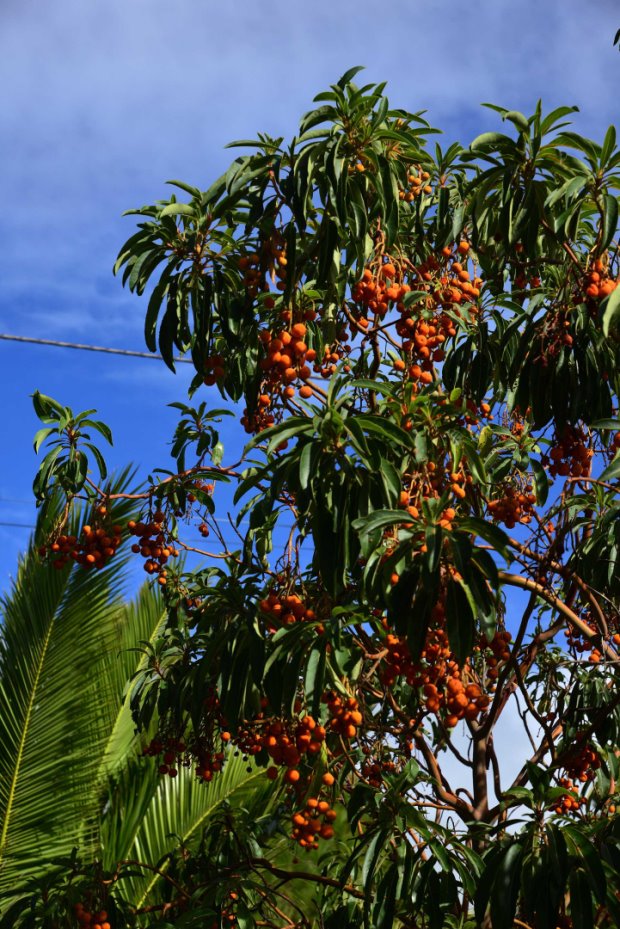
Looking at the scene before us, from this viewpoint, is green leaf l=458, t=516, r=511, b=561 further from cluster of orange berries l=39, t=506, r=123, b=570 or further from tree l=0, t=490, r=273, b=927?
tree l=0, t=490, r=273, b=927

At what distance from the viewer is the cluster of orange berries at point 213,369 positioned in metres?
2.93

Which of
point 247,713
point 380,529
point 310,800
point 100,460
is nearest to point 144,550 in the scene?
point 100,460

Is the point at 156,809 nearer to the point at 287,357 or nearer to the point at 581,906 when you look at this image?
the point at 581,906

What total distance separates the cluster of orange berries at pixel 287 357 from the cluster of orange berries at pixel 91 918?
1.71 m

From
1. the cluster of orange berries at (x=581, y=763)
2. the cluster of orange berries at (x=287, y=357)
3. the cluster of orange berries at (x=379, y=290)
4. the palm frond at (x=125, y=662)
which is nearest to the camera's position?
the cluster of orange berries at (x=287, y=357)

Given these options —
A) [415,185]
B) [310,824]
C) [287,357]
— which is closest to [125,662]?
[310,824]

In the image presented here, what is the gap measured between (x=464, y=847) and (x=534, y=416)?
1.15 meters

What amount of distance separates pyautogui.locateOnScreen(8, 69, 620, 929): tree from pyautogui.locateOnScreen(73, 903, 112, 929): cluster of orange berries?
0.23 meters

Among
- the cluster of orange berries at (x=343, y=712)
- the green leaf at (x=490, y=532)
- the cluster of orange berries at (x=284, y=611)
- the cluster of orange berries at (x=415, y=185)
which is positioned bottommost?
the cluster of orange berries at (x=343, y=712)

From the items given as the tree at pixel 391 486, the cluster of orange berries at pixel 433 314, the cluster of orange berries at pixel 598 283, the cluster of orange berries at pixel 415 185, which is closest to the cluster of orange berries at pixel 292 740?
the tree at pixel 391 486

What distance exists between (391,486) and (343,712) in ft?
1.94

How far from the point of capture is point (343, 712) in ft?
8.05

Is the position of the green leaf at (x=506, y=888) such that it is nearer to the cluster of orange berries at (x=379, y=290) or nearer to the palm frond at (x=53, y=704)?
the cluster of orange berries at (x=379, y=290)

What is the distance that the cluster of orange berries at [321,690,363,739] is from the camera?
2.43 m
